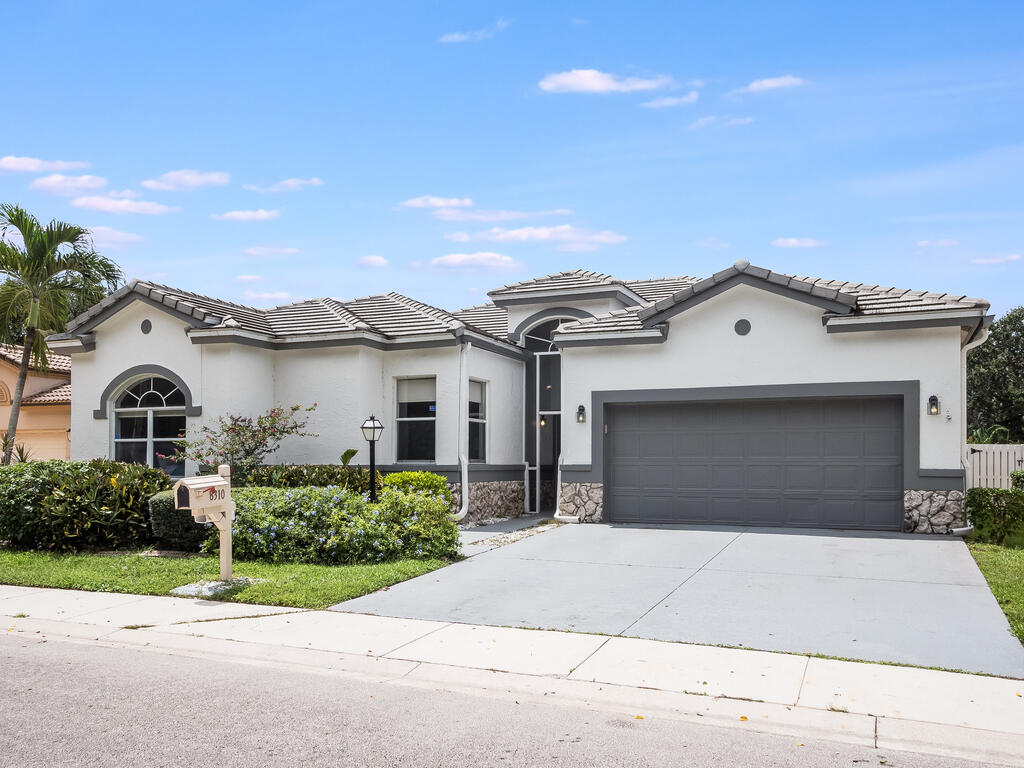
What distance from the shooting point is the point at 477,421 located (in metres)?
18.5

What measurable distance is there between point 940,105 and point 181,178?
29842mm

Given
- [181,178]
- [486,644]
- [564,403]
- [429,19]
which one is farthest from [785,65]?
[181,178]

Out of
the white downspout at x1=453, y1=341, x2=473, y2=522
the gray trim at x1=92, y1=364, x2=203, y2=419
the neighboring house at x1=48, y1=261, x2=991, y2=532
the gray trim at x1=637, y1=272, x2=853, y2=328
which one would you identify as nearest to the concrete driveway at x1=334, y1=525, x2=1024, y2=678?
the neighboring house at x1=48, y1=261, x2=991, y2=532

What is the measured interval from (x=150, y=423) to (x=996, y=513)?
15.8 m

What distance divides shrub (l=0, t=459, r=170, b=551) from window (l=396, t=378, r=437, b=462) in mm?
5976

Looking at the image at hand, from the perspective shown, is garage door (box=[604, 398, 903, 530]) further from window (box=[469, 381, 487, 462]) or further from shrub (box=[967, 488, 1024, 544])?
window (box=[469, 381, 487, 462])

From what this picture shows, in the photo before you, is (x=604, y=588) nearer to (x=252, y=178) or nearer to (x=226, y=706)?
(x=226, y=706)

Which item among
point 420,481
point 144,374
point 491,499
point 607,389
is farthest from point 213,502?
point 144,374

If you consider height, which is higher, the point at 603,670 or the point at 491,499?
the point at 491,499

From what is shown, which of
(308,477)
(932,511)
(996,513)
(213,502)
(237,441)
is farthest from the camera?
(237,441)

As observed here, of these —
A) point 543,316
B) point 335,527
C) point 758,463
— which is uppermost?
point 543,316

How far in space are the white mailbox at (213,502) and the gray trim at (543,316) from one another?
1041cm

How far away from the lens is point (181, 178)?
35938 mm

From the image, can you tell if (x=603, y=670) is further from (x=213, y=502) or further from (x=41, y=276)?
(x=41, y=276)
